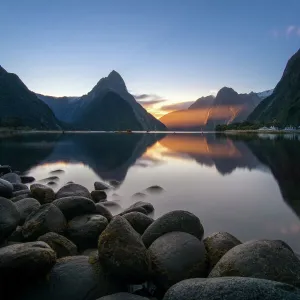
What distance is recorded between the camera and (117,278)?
23.4ft

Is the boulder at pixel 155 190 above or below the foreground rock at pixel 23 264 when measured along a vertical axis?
below

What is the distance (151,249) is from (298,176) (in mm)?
21469

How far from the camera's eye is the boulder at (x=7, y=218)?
28.7 feet

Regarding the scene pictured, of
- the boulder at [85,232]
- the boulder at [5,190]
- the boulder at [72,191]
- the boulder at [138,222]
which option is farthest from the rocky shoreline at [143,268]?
the boulder at [72,191]

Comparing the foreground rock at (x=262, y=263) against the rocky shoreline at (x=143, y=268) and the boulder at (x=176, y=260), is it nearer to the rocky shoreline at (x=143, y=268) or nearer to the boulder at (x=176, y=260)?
the rocky shoreline at (x=143, y=268)

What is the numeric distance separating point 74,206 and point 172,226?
3.86 m

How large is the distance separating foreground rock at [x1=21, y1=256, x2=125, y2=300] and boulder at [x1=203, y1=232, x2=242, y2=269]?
2504 mm

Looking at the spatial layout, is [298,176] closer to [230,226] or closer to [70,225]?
[230,226]

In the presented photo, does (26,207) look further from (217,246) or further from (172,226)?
(217,246)

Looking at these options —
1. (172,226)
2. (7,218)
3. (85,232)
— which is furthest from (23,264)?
(172,226)

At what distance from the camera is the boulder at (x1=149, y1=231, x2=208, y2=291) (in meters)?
7.55

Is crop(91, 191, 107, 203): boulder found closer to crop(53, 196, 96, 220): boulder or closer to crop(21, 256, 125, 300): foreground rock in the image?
crop(53, 196, 96, 220): boulder

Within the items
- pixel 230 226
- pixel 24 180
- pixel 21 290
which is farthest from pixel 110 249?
pixel 24 180

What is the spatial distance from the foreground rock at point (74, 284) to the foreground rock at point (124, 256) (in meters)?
0.24
